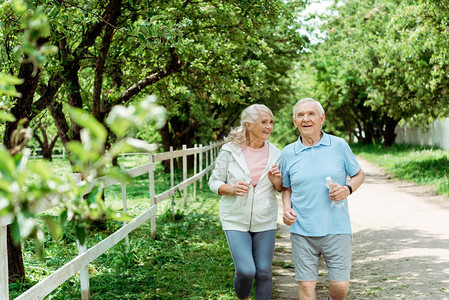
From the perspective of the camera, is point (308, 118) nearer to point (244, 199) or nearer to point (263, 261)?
point (244, 199)

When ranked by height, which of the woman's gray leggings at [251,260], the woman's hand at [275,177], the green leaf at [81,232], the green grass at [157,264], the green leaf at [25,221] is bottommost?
the green grass at [157,264]

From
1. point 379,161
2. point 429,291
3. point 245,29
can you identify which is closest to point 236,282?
point 429,291

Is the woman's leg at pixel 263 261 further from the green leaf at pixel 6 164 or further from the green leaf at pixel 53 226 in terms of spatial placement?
the green leaf at pixel 6 164

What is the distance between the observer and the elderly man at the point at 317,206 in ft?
13.9

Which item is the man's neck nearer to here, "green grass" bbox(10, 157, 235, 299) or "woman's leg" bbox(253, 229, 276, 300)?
"woman's leg" bbox(253, 229, 276, 300)

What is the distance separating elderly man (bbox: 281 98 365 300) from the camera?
13.9 ft

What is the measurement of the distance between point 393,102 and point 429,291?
16286 millimetres

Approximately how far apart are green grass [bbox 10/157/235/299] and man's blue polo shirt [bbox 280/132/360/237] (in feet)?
6.17

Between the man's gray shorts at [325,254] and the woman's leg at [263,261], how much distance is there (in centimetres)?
28

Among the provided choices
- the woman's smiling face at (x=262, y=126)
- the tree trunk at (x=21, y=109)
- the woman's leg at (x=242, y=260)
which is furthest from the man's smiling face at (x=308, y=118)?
the tree trunk at (x=21, y=109)

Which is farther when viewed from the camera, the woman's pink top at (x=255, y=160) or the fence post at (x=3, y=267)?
the woman's pink top at (x=255, y=160)

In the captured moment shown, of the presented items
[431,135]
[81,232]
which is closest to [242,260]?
[81,232]

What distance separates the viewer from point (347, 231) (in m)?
4.28

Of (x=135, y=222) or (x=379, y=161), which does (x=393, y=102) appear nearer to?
(x=379, y=161)
